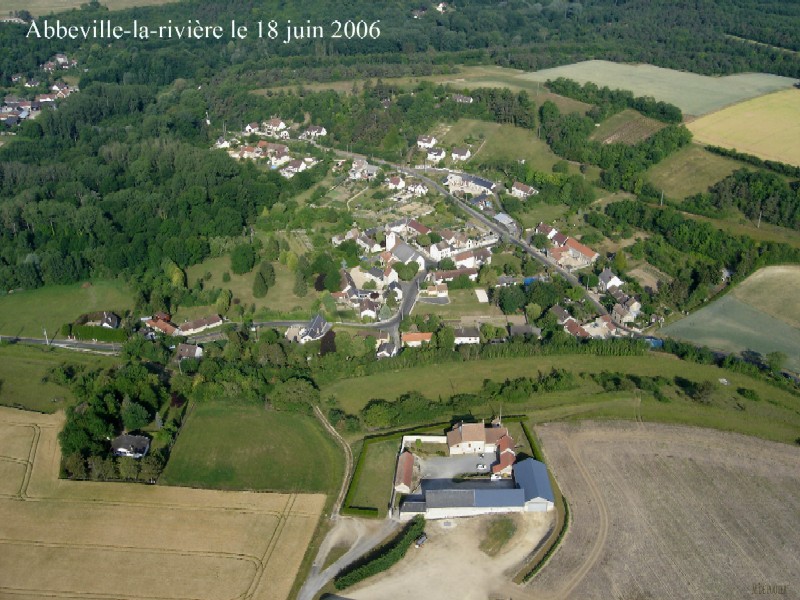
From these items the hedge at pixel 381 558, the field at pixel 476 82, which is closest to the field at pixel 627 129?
the field at pixel 476 82

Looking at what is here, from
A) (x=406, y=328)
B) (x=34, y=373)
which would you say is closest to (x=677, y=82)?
(x=406, y=328)

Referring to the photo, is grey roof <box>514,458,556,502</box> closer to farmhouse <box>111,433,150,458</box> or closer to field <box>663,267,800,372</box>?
field <box>663,267,800,372</box>

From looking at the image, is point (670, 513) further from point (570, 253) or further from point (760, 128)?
point (760, 128)

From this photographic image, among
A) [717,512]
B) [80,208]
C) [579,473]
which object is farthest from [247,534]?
[80,208]

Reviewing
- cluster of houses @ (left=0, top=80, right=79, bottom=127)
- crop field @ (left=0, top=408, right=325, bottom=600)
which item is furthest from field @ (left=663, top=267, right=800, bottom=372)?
cluster of houses @ (left=0, top=80, right=79, bottom=127)

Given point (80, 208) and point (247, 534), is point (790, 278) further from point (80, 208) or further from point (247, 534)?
point (80, 208)

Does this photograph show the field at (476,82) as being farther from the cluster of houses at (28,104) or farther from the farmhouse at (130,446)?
the farmhouse at (130,446)
